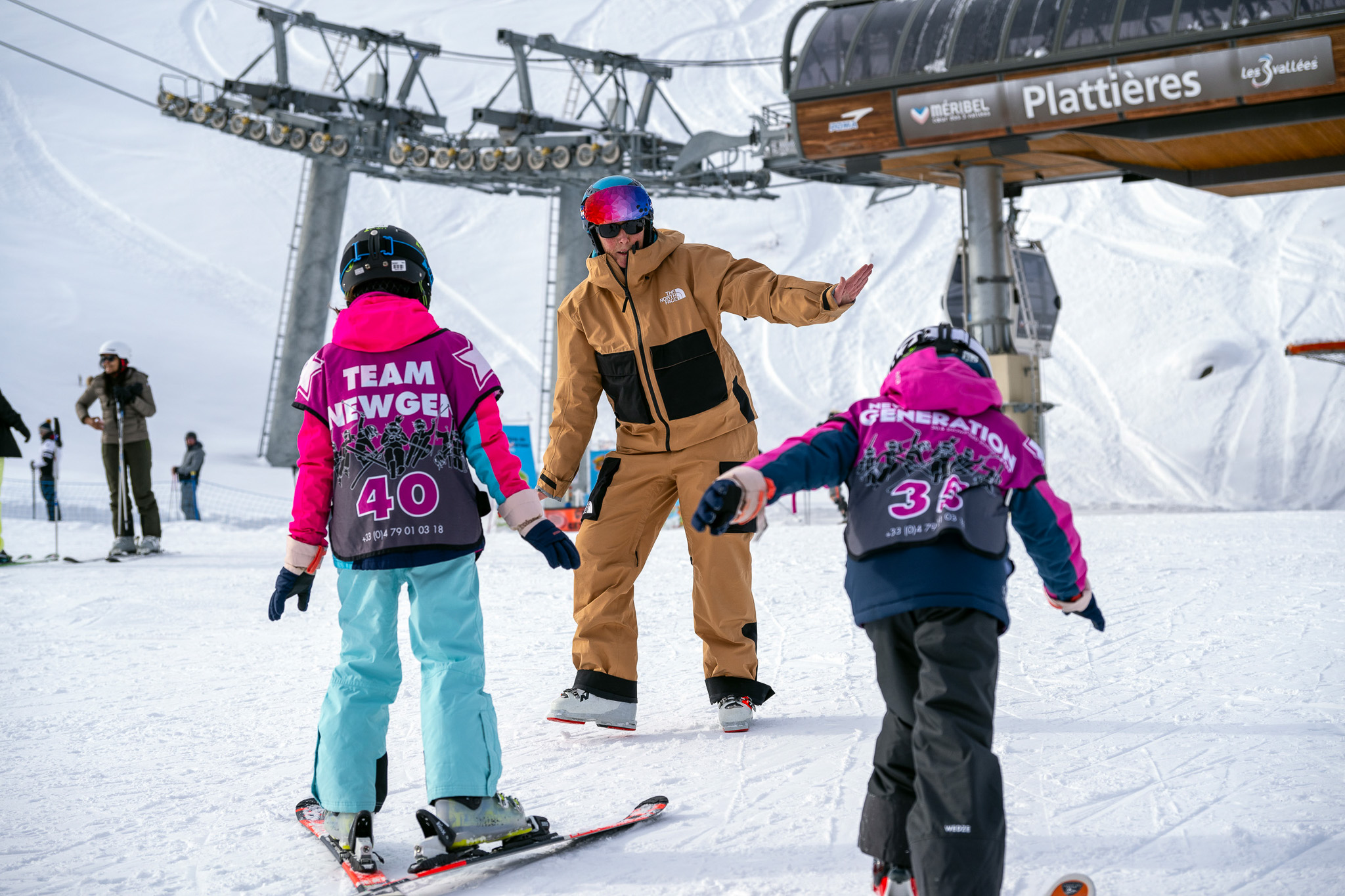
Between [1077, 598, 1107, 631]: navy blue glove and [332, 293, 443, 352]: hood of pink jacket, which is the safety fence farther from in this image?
[1077, 598, 1107, 631]: navy blue glove

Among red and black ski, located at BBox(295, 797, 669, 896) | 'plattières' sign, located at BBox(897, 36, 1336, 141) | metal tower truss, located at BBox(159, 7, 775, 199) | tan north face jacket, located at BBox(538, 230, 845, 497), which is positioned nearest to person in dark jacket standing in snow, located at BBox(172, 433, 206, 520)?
metal tower truss, located at BBox(159, 7, 775, 199)

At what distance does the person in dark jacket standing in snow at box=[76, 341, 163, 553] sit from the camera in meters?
8.94

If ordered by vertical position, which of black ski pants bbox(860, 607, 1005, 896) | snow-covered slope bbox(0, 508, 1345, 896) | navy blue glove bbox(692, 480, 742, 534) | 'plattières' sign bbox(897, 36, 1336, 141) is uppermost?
'plattières' sign bbox(897, 36, 1336, 141)

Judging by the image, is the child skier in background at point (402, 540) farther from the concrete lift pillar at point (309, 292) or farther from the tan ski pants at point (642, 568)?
the concrete lift pillar at point (309, 292)

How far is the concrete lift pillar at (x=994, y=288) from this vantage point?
13.9 meters

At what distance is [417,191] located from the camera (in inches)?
1858

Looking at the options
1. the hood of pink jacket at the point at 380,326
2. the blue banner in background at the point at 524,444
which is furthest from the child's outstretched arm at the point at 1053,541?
the blue banner in background at the point at 524,444

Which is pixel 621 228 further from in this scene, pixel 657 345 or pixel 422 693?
pixel 422 693

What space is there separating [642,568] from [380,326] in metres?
1.54

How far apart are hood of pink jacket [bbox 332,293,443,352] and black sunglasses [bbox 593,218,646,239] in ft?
3.72

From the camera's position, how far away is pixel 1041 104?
38.9 ft

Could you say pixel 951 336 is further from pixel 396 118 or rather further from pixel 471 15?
pixel 471 15

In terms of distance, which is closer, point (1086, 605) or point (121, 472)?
point (1086, 605)

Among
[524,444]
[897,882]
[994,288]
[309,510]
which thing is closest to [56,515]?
[524,444]
